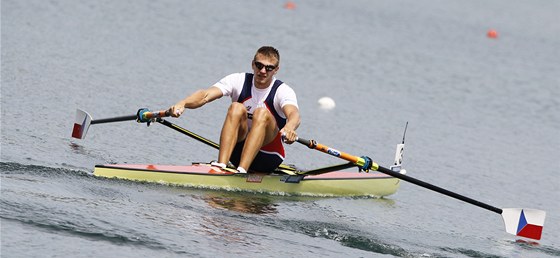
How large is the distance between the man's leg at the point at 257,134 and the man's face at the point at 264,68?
332 mm

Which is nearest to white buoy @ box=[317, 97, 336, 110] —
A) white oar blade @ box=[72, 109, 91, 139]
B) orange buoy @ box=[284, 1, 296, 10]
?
white oar blade @ box=[72, 109, 91, 139]

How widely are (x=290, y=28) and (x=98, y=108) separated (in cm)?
1690

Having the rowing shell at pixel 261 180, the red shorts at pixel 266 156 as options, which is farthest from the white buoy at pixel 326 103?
the red shorts at pixel 266 156

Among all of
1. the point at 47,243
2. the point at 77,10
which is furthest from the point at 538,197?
the point at 77,10

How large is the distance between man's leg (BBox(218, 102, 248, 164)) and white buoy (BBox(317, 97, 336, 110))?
823 centimetres

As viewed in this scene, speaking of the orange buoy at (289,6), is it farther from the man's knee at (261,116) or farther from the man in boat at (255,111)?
the man's knee at (261,116)

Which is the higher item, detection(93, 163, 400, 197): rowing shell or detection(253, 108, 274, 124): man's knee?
detection(253, 108, 274, 124): man's knee

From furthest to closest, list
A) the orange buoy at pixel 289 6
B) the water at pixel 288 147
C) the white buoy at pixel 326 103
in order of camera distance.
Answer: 1. the orange buoy at pixel 289 6
2. the white buoy at pixel 326 103
3. the water at pixel 288 147

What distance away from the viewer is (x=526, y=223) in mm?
11172

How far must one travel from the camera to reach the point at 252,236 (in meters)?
9.01

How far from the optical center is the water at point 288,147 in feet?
29.3

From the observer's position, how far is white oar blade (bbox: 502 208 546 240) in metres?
11.1

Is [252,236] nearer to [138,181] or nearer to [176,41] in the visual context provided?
[138,181]

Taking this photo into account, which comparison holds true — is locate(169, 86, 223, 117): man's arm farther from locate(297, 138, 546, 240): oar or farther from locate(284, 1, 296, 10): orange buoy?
locate(284, 1, 296, 10): orange buoy
